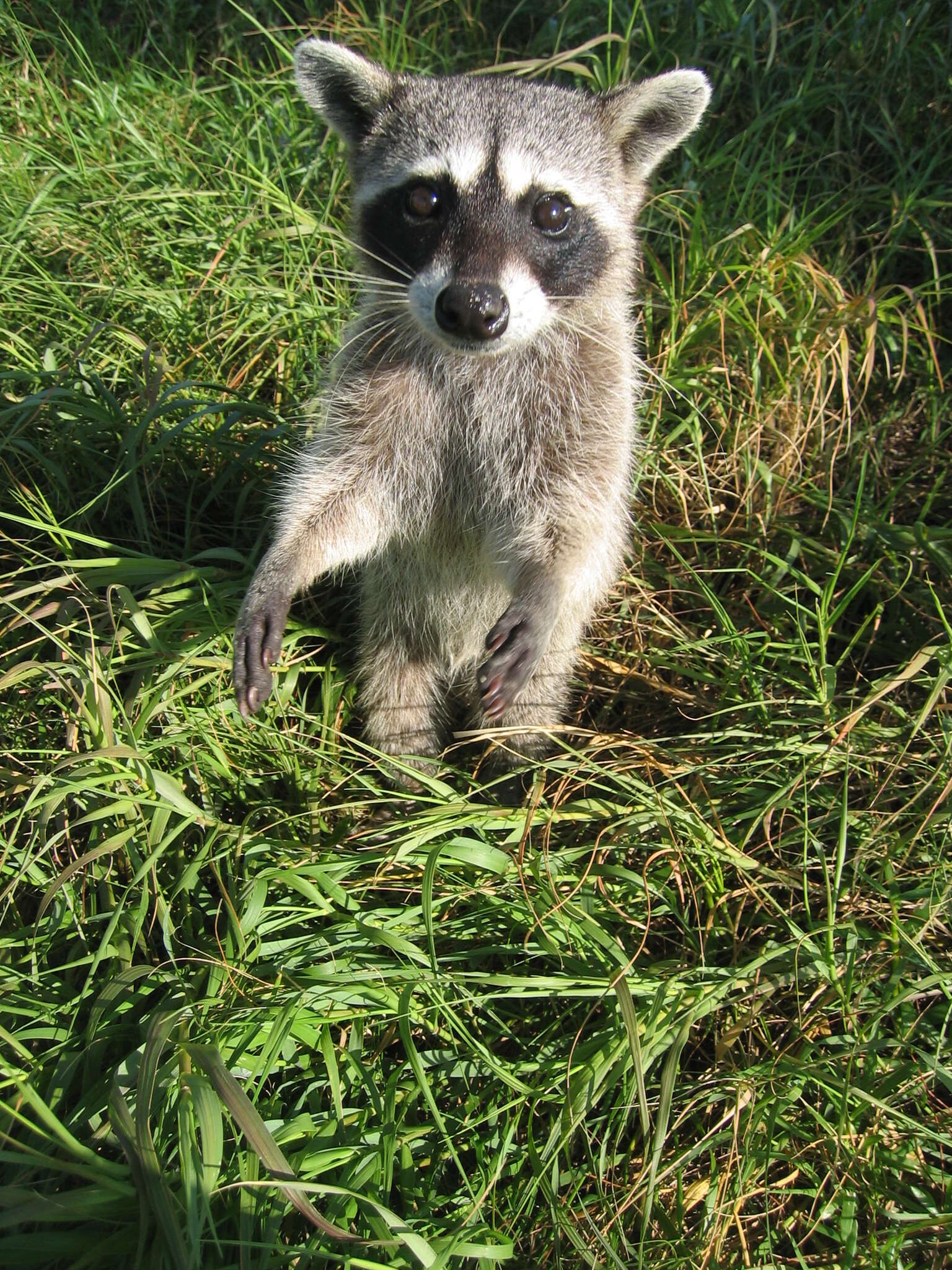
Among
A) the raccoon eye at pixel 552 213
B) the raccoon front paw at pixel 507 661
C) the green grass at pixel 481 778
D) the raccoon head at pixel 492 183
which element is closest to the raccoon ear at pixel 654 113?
the raccoon head at pixel 492 183

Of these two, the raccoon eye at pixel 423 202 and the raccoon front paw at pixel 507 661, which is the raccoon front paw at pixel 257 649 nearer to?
the raccoon front paw at pixel 507 661

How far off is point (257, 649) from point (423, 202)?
123 cm

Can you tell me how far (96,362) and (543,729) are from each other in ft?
7.05

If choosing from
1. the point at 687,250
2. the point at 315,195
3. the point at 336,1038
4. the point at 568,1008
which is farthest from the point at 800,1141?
the point at 315,195

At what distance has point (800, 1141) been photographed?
2.12m

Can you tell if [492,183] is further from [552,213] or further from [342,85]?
[342,85]

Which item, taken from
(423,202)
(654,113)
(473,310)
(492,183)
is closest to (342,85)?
(423,202)

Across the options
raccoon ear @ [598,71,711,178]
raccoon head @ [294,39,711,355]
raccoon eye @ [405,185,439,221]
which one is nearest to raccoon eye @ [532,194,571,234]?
raccoon head @ [294,39,711,355]

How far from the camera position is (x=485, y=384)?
2.79 m

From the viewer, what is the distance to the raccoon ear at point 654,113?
271cm

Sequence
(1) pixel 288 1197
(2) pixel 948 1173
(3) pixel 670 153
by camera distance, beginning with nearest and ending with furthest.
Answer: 1. (1) pixel 288 1197
2. (2) pixel 948 1173
3. (3) pixel 670 153

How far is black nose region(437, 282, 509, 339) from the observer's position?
7.56 feet

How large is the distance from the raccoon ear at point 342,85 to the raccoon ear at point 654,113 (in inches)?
25.2

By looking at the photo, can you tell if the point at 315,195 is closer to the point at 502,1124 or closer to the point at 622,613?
the point at 622,613
